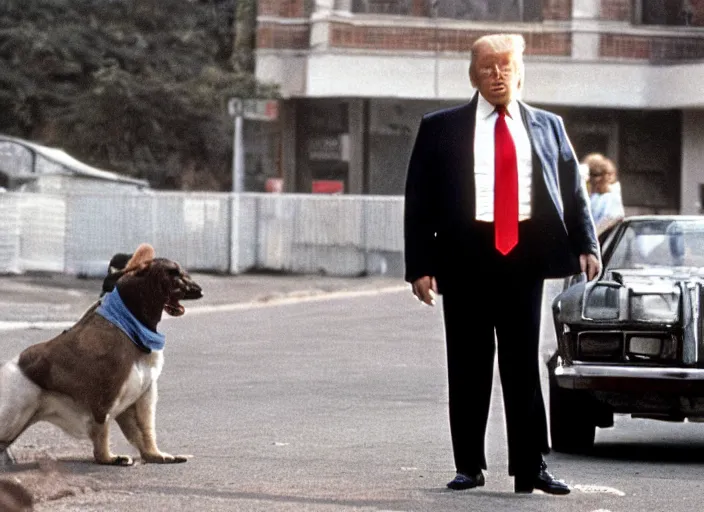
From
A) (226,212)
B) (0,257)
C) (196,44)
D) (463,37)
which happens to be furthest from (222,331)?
(196,44)

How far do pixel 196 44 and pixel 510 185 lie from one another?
2952 centimetres

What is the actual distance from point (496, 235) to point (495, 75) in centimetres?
61

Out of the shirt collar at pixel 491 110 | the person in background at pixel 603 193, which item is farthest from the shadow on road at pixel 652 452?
the person in background at pixel 603 193

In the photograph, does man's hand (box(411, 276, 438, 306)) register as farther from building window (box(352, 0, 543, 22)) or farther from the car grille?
building window (box(352, 0, 543, 22))

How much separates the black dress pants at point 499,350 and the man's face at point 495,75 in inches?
22.5

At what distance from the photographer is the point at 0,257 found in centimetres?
2634

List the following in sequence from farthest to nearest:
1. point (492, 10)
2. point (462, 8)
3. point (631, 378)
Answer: point (492, 10), point (462, 8), point (631, 378)

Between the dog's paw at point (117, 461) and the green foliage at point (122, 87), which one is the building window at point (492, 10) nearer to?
the green foliage at point (122, 87)

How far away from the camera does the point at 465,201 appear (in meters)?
7.84

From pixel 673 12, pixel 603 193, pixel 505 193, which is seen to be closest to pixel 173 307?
pixel 505 193

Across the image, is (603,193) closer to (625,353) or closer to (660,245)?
(660,245)

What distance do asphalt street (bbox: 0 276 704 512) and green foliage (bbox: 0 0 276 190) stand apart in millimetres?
14501

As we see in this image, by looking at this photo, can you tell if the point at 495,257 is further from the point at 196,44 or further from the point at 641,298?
the point at 196,44

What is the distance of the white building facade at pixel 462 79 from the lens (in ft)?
112
